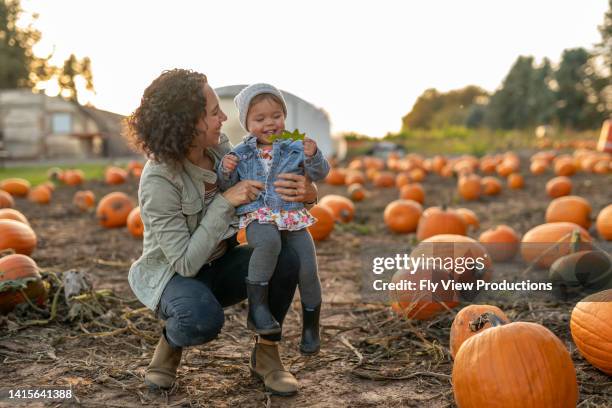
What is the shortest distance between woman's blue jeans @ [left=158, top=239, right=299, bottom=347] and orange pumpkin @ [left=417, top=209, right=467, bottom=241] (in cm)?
305

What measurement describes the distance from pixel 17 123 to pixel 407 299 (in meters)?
25.5

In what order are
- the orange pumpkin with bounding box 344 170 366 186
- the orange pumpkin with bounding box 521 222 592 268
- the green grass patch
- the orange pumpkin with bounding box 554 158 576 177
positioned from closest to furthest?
the orange pumpkin with bounding box 521 222 592 268, the orange pumpkin with bounding box 554 158 576 177, the orange pumpkin with bounding box 344 170 366 186, the green grass patch

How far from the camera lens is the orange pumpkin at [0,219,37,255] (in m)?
4.78

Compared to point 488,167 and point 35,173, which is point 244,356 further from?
point 35,173

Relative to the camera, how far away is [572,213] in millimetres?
6250

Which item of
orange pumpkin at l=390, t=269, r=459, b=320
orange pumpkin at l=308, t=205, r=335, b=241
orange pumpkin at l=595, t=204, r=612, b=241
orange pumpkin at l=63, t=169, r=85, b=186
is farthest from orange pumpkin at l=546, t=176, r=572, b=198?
orange pumpkin at l=63, t=169, r=85, b=186

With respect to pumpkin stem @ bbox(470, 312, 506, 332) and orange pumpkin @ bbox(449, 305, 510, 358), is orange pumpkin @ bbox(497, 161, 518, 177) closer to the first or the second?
orange pumpkin @ bbox(449, 305, 510, 358)

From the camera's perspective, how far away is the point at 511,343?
2375 mm

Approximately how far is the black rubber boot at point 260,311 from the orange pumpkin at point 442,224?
10.6ft

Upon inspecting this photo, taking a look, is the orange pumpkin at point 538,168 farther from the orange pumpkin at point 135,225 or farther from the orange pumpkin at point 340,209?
the orange pumpkin at point 135,225

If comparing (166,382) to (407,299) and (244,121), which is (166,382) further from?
(407,299)

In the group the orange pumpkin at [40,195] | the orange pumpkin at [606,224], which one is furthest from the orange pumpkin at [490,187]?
the orange pumpkin at [40,195]

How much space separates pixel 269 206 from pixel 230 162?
0.93 ft

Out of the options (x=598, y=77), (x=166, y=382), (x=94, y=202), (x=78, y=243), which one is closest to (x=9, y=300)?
(x=166, y=382)
